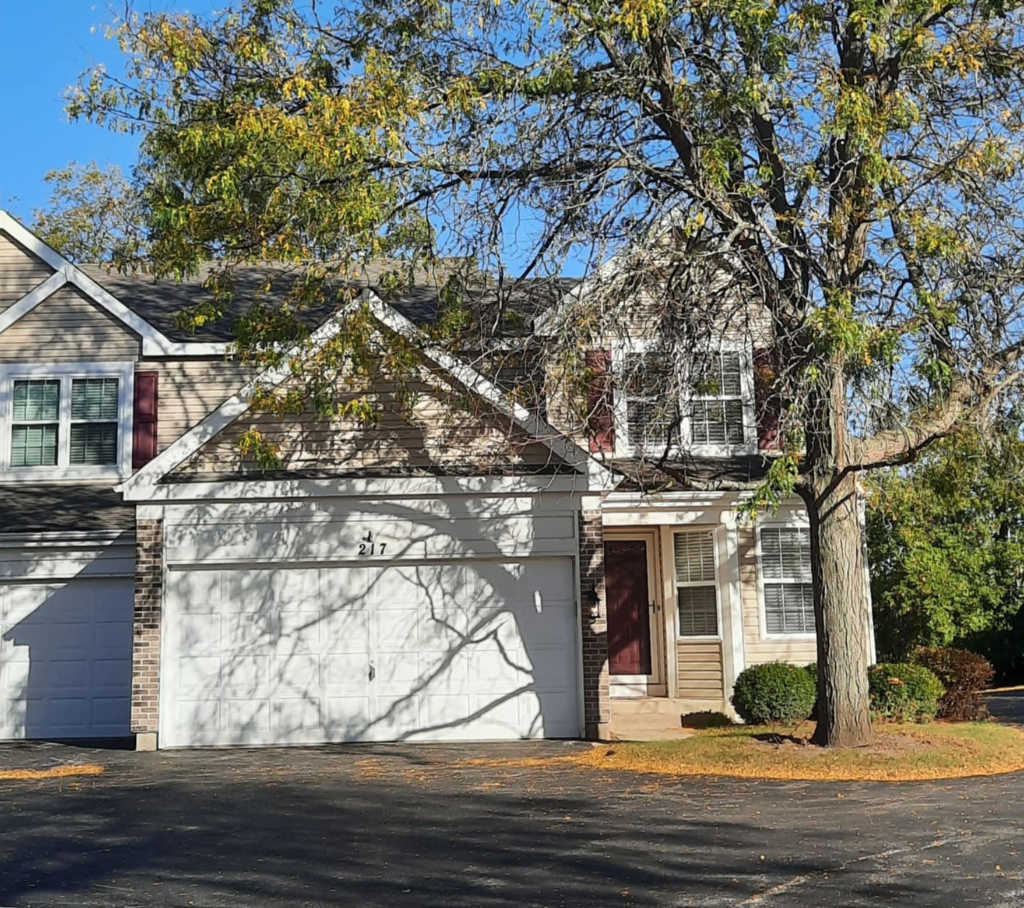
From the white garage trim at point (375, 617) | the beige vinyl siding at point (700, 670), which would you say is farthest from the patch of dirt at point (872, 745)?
the beige vinyl siding at point (700, 670)

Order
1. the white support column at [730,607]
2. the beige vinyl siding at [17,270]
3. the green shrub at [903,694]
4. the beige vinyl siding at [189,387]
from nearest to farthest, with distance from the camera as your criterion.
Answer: the green shrub at [903,694] → the white support column at [730,607] → the beige vinyl siding at [189,387] → the beige vinyl siding at [17,270]

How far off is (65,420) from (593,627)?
353 inches

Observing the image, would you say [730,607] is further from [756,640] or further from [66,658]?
[66,658]

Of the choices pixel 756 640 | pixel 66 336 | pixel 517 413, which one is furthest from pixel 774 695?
pixel 66 336

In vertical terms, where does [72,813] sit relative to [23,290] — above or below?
below

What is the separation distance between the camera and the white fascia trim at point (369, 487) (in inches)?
587

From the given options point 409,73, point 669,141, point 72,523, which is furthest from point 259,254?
point 72,523

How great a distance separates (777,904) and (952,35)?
32.0 feet

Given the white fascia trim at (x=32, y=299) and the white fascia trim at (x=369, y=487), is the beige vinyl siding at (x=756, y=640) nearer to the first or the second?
the white fascia trim at (x=369, y=487)

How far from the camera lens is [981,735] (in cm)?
1410

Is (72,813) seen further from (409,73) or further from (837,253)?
(837,253)

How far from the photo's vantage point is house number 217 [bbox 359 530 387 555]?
1514 cm

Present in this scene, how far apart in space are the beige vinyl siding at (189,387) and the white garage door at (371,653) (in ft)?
12.2

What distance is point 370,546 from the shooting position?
15.2 metres
